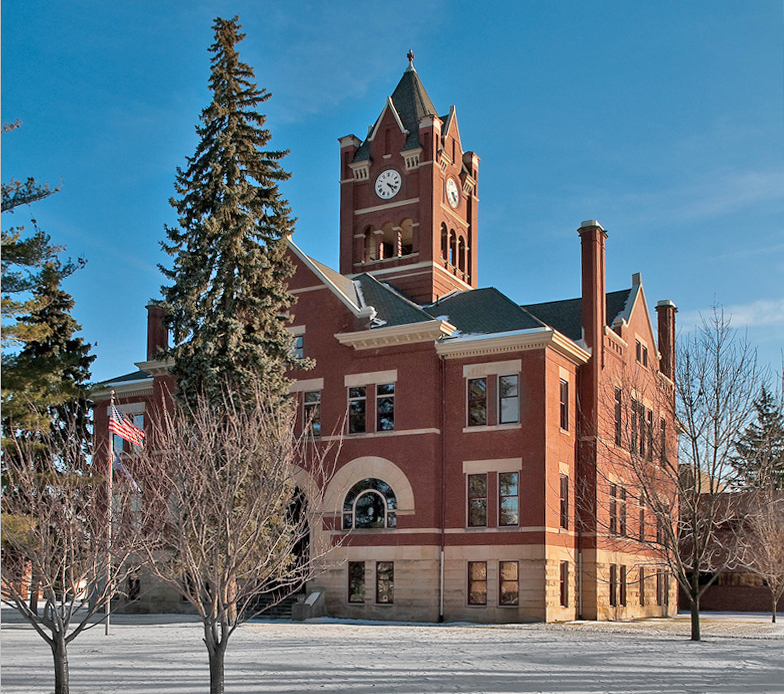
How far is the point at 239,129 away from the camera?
110ft

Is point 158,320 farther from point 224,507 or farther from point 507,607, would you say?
point 224,507

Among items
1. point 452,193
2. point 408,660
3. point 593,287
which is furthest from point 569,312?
point 408,660

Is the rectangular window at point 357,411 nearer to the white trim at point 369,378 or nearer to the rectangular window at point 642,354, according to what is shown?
the white trim at point 369,378

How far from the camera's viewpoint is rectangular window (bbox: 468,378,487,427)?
36.5 meters

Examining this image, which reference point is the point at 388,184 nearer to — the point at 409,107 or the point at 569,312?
the point at 409,107

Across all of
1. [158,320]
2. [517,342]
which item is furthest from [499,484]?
[158,320]

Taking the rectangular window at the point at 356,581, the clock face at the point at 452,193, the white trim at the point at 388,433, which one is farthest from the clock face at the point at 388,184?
the rectangular window at the point at 356,581

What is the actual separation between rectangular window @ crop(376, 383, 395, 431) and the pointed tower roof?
15.1 m

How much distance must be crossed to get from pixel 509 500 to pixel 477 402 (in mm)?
3861

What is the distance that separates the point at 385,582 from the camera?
120 ft

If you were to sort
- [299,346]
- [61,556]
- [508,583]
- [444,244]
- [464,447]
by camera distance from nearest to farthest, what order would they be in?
[61,556]
[508,583]
[464,447]
[299,346]
[444,244]

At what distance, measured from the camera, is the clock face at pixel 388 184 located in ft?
159

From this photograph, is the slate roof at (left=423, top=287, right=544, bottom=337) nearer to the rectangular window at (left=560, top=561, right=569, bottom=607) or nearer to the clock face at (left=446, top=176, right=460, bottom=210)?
the clock face at (left=446, top=176, right=460, bottom=210)

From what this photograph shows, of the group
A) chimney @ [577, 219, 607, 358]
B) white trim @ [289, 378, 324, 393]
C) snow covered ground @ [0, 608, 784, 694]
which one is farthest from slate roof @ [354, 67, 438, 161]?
snow covered ground @ [0, 608, 784, 694]
